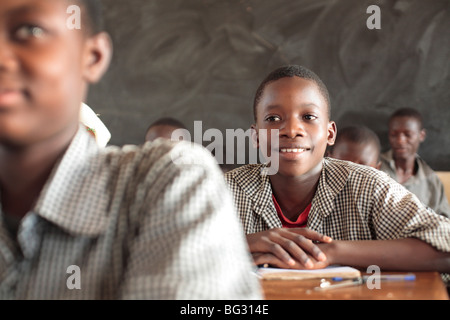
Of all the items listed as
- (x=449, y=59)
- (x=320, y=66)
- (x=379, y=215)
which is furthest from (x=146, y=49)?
(x=379, y=215)

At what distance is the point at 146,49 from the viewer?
4727mm

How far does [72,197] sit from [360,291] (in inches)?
24.2

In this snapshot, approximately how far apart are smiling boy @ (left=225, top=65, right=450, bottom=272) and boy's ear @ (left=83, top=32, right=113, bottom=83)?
28.4 inches

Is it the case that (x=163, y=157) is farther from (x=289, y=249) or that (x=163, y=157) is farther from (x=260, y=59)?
(x=260, y=59)

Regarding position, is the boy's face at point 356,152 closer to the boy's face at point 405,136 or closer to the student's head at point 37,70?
the boy's face at point 405,136

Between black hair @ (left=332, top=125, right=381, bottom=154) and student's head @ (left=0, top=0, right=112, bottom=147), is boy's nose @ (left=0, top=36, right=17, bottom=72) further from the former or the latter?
black hair @ (left=332, top=125, right=381, bottom=154)

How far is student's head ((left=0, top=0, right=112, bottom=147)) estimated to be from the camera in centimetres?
69

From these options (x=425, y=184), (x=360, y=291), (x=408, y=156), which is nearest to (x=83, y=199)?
(x=360, y=291)

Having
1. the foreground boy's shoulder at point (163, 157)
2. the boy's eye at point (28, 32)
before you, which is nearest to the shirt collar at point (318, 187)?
the foreground boy's shoulder at point (163, 157)

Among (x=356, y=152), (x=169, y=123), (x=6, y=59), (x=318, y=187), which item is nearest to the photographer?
(x=6, y=59)

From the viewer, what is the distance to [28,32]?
706 mm

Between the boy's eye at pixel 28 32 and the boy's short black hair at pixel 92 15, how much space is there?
0.11 meters

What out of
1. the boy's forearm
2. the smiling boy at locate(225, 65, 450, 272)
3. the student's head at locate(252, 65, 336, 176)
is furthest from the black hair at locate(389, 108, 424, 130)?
the boy's forearm
